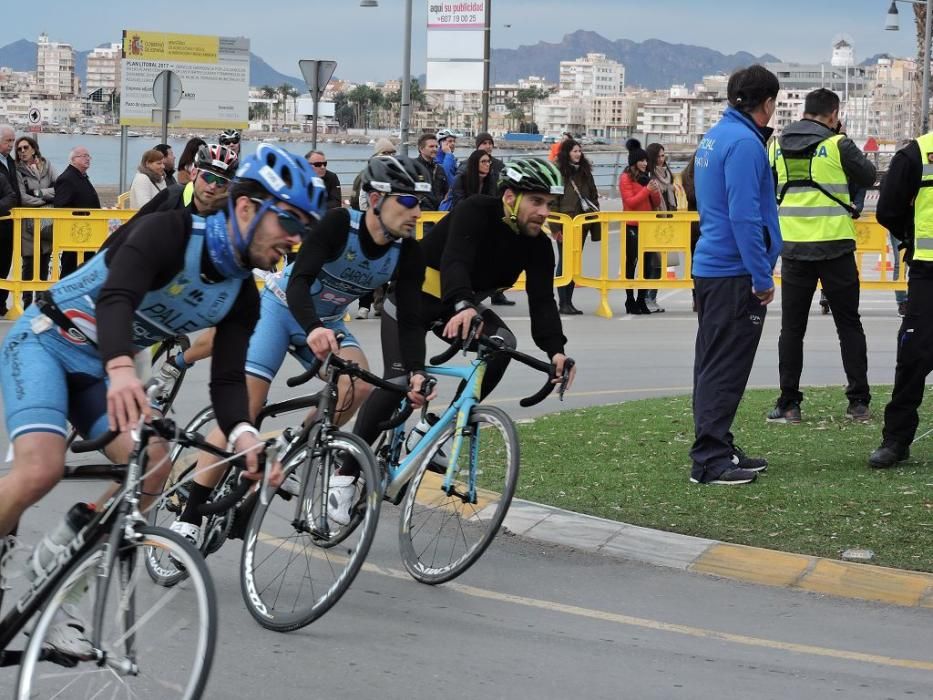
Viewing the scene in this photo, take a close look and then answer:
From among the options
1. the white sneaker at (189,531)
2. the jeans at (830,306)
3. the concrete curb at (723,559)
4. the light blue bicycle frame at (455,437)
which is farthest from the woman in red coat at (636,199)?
the white sneaker at (189,531)

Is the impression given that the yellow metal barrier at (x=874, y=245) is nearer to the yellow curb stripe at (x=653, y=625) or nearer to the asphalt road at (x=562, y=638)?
the asphalt road at (x=562, y=638)

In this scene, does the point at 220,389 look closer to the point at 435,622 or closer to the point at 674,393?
the point at 435,622

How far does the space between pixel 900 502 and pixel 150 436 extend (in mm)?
4960

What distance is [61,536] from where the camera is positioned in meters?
4.60

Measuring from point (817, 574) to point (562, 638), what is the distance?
1507 mm

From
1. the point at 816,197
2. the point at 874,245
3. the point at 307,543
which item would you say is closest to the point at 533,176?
the point at 307,543

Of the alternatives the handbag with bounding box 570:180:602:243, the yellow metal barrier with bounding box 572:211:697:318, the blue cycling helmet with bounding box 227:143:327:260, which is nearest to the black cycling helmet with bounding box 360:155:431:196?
the blue cycling helmet with bounding box 227:143:327:260

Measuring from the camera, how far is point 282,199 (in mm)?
4766

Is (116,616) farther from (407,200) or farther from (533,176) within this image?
(533,176)

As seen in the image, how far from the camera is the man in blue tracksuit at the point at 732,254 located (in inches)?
337

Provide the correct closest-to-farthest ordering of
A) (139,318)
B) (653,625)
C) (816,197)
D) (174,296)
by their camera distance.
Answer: (174,296), (139,318), (653,625), (816,197)

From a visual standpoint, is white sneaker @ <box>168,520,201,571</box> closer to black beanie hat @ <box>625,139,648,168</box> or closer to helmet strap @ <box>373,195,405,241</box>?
helmet strap @ <box>373,195,405,241</box>

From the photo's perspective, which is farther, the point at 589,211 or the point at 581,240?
the point at 589,211

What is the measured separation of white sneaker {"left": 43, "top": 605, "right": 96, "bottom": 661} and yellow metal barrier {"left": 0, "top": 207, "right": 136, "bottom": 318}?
46.3 feet
